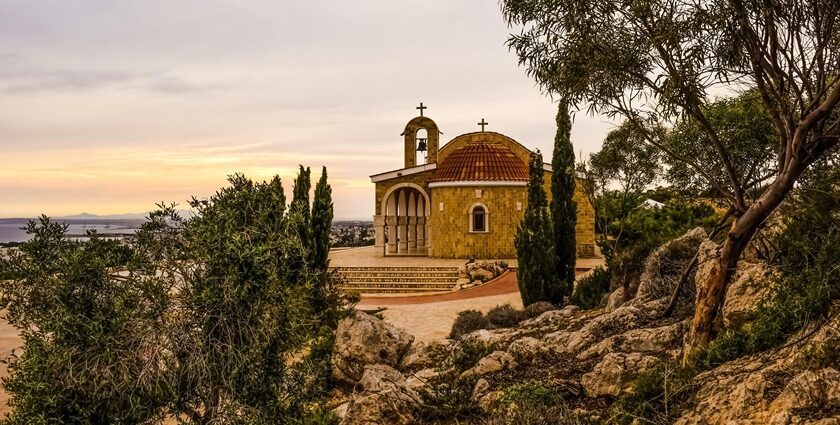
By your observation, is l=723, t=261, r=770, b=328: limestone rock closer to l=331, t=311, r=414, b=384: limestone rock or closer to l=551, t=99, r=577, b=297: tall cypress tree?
l=331, t=311, r=414, b=384: limestone rock

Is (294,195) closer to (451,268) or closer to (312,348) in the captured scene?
(312,348)

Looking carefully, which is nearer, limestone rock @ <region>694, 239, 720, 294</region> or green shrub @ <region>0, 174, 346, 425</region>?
green shrub @ <region>0, 174, 346, 425</region>

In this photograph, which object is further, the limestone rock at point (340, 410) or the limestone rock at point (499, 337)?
the limestone rock at point (499, 337)

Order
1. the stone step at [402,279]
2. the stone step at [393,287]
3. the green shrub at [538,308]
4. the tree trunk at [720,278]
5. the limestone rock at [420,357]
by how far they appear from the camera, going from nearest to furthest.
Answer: the tree trunk at [720,278] → the limestone rock at [420,357] → the green shrub at [538,308] → the stone step at [393,287] → the stone step at [402,279]

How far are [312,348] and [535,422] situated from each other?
6.36m

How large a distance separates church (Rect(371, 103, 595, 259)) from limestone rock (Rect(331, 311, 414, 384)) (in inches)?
542

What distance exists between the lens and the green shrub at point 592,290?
15070 millimetres

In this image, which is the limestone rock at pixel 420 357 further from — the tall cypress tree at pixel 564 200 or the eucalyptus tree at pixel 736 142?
the tall cypress tree at pixel 564 200

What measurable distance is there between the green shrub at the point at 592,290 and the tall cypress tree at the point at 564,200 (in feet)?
3.90

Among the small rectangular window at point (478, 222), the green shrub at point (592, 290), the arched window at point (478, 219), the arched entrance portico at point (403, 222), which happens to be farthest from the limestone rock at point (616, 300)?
the arched entrance portico at point (403, 222)

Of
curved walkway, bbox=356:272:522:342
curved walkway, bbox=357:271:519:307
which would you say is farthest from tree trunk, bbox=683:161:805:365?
curved walkway, bbox=357:271:519:307

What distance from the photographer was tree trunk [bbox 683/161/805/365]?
647cm

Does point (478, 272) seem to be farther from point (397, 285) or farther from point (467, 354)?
point (467, 354)

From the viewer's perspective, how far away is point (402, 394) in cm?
661
